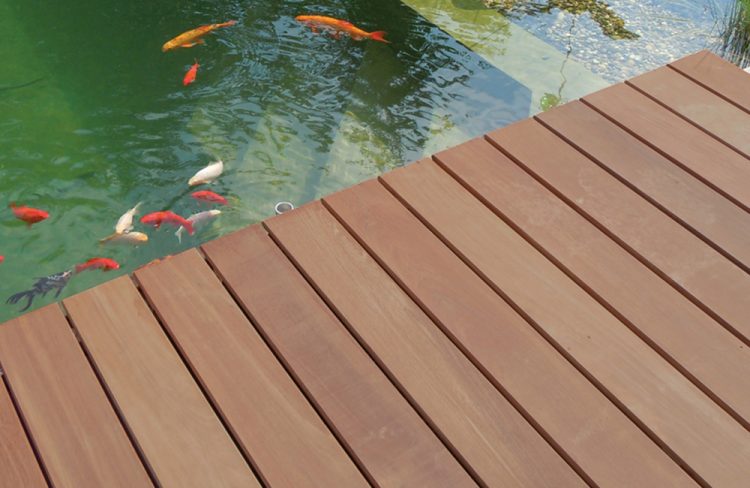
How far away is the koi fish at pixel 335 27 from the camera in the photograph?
3.90 m

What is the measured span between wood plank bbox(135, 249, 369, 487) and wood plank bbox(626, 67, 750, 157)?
1.56 metres

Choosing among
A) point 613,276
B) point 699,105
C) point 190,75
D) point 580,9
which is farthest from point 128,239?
point 580,9

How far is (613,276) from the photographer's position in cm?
208

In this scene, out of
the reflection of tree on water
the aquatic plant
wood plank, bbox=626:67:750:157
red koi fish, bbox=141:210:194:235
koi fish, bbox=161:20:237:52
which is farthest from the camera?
the reflection of tree on water

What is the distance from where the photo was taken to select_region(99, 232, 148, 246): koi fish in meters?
2.91

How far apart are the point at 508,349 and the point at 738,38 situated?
115 inches

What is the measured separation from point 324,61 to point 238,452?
246 cm

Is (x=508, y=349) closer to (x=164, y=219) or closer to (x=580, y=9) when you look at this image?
(x=164, y=219)

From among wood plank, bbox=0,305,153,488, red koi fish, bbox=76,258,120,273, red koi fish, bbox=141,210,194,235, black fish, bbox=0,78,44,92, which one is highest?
wood plank, bbox=0,305,153,488

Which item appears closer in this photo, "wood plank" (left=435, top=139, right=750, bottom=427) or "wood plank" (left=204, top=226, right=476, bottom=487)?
"wood plank" (left=204, top=226, right=476, bottom=487)

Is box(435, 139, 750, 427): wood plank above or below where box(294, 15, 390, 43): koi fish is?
above

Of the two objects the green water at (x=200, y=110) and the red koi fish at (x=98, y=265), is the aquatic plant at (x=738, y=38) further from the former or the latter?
the red koi fish at (x=98, y=265)

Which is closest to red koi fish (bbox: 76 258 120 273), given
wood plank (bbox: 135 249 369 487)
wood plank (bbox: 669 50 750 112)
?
wood plank (bbox: 135 249 369 487)

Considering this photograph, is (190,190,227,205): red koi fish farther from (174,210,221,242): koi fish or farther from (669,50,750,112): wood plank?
(669,50,750,112): wood plank
